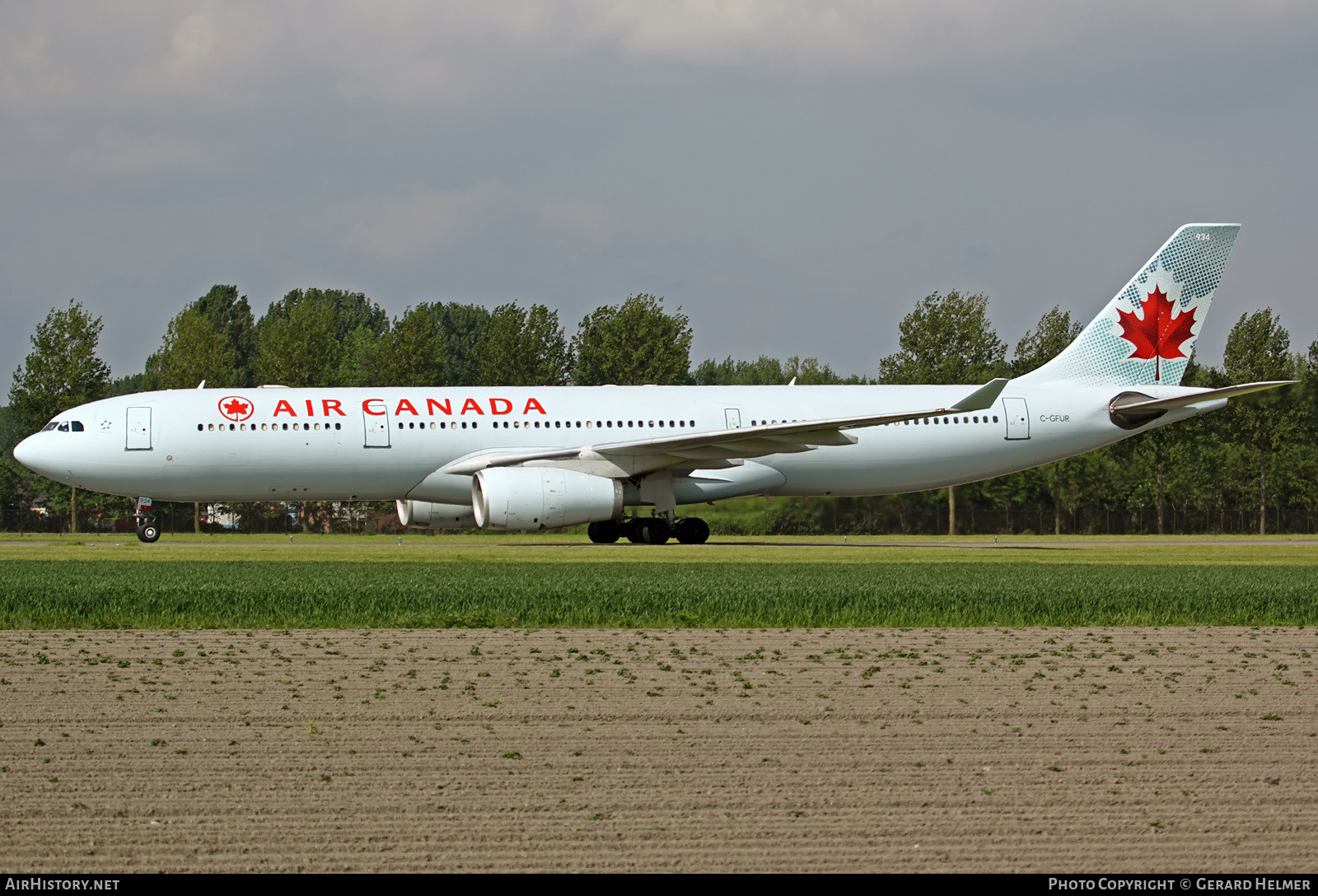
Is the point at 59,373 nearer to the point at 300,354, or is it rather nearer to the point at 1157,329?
the point at 300,354

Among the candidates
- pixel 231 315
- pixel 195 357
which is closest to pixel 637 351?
pixel 195 357

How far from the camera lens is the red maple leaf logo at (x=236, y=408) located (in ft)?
79.8

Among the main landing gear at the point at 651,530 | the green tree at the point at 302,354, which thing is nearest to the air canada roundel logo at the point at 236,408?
the main landing gear at the point at 651,530

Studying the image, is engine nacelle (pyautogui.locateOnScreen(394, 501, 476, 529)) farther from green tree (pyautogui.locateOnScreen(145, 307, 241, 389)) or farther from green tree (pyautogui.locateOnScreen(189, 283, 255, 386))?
green tree (pyautogui.locateOnScreen(189, 283, 255, 386))

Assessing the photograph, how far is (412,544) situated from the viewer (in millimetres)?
26609

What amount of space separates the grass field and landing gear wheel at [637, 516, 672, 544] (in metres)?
5.82

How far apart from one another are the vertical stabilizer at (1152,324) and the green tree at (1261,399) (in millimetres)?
16902

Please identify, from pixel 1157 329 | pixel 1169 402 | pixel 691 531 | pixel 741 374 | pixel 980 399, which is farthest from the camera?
pixel 741 374

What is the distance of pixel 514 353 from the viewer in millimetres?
52719

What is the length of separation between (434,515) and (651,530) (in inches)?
176

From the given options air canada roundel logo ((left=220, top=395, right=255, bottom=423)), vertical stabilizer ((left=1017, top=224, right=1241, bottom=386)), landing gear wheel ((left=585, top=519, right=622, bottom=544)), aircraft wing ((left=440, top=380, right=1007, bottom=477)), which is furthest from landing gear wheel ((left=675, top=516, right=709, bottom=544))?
air canada roundel logo ((left=220, top=395, right=255, bottom=423))

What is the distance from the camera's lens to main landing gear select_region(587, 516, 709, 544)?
25.4 m
